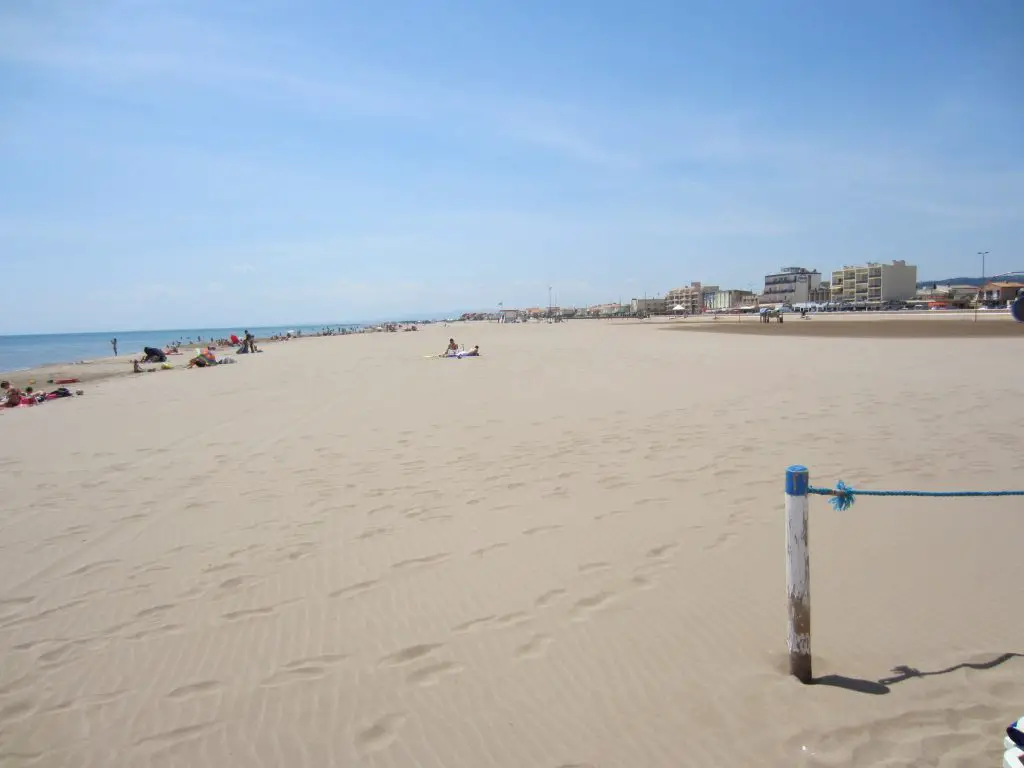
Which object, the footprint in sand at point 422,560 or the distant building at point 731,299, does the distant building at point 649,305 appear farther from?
the footprint in sand at point 422,560

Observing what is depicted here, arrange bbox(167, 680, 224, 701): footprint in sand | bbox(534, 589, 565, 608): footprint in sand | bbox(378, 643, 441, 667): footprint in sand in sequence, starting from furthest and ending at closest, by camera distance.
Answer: bbox(534, 589, 565, 608): footprint in sand, bbox(378, 643, 441, 667): footprint in sand, bbox(167, 680, 224, 701): footprint in sand

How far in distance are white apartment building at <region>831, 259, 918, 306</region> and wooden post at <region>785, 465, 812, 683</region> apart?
120 meters

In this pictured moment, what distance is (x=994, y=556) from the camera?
4.15 m

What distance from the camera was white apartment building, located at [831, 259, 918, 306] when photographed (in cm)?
10838

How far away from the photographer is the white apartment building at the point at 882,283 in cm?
10838

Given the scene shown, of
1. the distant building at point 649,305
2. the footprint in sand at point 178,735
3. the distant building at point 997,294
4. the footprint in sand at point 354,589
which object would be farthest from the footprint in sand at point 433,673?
the distant building at point 649,305

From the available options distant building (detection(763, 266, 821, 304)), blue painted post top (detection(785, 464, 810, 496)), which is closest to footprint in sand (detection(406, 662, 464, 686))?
blue painted post top (detection(785, 464, 810, 496))

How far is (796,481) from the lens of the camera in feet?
8.71

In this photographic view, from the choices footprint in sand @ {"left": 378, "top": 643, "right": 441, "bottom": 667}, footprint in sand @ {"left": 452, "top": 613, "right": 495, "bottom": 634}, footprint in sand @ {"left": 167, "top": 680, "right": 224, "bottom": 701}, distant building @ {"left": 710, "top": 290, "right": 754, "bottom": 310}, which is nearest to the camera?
footprint in sand @ {"left": 167, "top": 680, "right": 224, "bottom": 701}

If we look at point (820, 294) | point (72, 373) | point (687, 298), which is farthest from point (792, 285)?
point (72, 373)

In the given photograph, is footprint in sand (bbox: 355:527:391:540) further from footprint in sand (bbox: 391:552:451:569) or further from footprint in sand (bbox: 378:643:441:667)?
footprint in sand (bbox: 378:643:441:667)

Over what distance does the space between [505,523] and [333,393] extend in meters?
10.3

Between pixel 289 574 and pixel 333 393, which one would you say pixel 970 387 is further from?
pixel 333 393

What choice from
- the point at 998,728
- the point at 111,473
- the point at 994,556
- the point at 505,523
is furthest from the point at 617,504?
the point at 111,473
